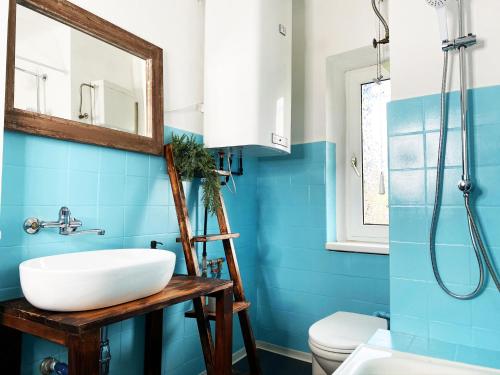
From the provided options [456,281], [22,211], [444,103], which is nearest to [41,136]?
[22,211]

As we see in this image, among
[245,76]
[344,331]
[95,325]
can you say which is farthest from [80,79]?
[344,331]

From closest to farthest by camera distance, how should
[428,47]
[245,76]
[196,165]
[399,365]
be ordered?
[399,365] < [428,47] < [196,165] < [245,76]

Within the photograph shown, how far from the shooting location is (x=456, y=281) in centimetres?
121

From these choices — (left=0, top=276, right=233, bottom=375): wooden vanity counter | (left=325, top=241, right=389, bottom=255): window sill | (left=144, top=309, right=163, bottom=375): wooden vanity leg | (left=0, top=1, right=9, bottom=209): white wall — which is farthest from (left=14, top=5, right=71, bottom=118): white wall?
(left=325, top=241, right=389, bottom=255): window sill

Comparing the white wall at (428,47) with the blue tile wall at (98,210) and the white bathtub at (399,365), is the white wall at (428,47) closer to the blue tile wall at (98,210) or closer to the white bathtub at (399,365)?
the white bathtub at (399,365)

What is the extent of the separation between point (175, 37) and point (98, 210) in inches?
41.5

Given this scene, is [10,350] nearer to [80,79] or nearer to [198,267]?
[198,267]

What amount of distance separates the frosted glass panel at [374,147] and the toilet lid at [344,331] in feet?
2.32

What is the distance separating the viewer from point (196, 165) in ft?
5.77

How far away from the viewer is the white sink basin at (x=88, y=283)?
3.22 ft

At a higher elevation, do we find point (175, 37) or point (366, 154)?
point (175, 37)

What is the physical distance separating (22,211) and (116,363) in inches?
31.3

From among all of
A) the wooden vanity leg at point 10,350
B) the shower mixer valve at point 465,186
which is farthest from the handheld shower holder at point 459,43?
the wooden vanity leg at point 10,350

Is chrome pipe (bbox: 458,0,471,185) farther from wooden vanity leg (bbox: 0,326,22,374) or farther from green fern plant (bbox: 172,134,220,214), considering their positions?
wooden vanity leg (bbox: 0,326,22,374)
